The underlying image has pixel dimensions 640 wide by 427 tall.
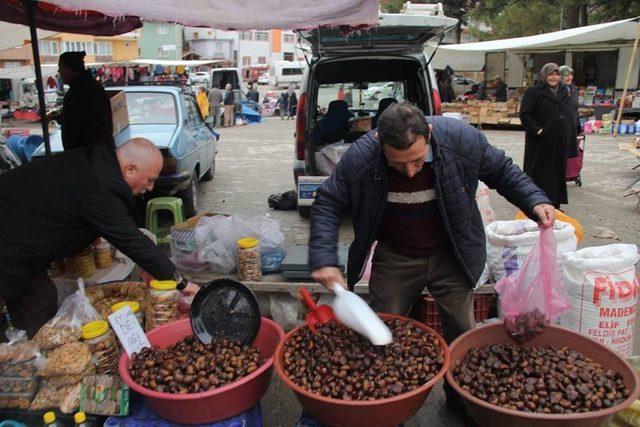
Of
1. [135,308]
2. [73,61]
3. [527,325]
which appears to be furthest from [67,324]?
[73,61]

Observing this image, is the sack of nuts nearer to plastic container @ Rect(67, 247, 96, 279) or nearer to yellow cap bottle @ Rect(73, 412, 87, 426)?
yellow cap bottle @ Rect(73, 412, 87, 426)

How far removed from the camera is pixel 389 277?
284 centimetres

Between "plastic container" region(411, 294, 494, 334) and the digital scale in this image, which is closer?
"plastic container" region(411, 294, 494, 334)

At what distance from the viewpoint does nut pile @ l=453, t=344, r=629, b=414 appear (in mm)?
2113

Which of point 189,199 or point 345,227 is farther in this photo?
point 189,199

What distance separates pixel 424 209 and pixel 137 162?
143 cm

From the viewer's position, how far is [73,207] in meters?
2.60

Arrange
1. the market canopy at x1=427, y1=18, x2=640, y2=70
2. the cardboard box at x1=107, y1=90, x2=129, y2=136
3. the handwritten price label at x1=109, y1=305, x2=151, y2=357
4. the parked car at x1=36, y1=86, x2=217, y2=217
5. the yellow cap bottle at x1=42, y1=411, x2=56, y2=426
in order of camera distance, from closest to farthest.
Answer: the yellow cap bottle at x1=42, y1=411, x2=56, y2=426
the handwritten price label at x1=109, y1=305, x2=151, y2=357
the cardboard box at x1=107, y1=90, x2=129, y2=136
the parked car at x1=36, y1=86, x2=217, y2=217
the market canopy at x1=427, y1=18, x2=640, y2=70

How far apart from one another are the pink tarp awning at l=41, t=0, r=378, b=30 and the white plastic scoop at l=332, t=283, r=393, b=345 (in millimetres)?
1710

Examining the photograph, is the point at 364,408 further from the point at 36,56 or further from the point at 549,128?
the point at 549,128

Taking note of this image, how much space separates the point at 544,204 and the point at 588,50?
1810cm

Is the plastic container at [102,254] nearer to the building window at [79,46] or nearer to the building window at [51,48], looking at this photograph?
the building window at [79,46]

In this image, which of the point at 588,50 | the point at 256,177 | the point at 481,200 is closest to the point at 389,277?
the point at 481,200

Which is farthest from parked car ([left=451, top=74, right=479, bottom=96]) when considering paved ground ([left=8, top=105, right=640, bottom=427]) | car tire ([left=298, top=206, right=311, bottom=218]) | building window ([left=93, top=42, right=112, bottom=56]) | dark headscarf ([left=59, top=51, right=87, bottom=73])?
building window ([left=93, top=42, right=112, bottom=56])
